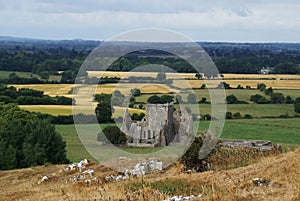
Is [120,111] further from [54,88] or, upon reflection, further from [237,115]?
[54,88]

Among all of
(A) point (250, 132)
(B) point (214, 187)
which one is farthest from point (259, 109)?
(B) point (214, 187)

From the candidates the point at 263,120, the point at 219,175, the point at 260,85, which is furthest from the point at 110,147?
the point at 260,85

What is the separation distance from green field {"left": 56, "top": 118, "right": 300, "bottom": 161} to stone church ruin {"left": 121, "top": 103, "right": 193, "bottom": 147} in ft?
6.81

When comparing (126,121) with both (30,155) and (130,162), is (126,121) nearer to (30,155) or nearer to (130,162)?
(30,155)

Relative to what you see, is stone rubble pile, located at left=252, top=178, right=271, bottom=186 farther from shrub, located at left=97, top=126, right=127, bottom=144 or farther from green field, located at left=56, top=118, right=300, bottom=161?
shrub, located at left=97, top=126, right=127, bottom=144

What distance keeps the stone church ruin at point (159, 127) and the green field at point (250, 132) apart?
207cm

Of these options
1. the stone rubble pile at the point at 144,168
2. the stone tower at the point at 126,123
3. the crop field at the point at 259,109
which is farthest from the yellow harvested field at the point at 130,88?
the stone rubble pile at the point at 144,168

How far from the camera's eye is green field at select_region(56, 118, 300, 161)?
179ft

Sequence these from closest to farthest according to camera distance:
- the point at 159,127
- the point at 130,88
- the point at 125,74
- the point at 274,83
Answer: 1. the point at 159,127
2. the point at 125,74
3. the point at 130,88
4. the point at 274,83

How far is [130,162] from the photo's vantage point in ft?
84.9

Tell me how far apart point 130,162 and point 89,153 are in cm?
2883

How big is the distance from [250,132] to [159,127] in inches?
559

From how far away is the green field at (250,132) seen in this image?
179 feet

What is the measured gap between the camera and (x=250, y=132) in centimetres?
6091
